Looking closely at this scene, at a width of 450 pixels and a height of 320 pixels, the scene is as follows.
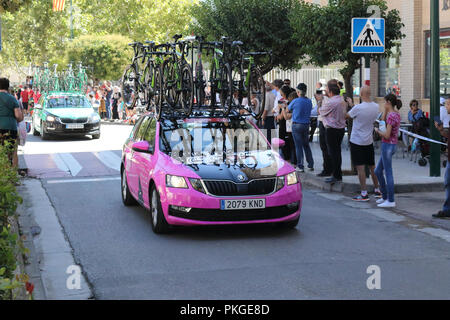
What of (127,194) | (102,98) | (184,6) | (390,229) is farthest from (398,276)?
(184,6)

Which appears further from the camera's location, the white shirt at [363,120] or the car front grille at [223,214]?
the white shirt at [363,120]

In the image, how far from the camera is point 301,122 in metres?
15.3

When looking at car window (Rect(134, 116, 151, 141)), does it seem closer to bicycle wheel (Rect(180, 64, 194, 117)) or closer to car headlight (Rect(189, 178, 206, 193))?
bicycle wheel (Rect(180, 64, 194, 117))

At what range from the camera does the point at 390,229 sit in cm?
989

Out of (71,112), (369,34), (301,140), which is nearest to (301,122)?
(301,140)

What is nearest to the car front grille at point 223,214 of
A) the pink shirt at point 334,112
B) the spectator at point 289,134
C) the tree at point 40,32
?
the pink shirt at point 334,112

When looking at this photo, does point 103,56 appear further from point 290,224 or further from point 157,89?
point 290,224

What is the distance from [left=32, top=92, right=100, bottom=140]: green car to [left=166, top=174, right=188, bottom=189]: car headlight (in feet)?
52.1

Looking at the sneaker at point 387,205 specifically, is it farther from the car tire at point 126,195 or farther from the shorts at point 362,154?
the car tire at point 126,195

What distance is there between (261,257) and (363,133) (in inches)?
182

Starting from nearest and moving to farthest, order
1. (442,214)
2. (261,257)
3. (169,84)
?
(261,257) → (442,214) → (169,84)

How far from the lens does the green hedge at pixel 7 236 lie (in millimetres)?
5051

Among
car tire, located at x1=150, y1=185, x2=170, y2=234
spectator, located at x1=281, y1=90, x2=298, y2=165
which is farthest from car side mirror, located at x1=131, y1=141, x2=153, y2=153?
spectator, located at x1=281, y1=90, x2=298, y2=165

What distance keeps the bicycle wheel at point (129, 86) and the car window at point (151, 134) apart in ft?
11.2
